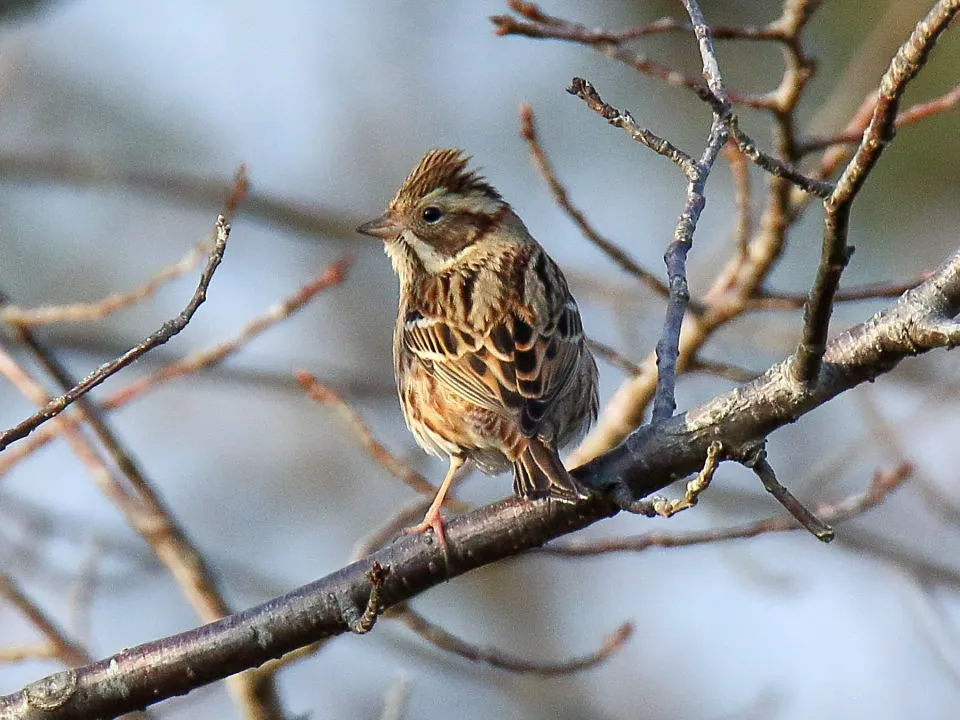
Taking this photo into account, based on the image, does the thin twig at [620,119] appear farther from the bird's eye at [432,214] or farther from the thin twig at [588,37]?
the bird's eye at [432,214]

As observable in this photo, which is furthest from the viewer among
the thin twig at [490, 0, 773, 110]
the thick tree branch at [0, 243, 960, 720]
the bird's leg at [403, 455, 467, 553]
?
the thin twig at [490, 0, 773, 110]

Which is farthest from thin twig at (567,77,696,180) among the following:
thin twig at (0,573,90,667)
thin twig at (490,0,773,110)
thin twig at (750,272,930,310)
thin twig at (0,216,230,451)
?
thin twig at (0,573,90,667)

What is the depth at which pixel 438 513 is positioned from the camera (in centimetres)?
446

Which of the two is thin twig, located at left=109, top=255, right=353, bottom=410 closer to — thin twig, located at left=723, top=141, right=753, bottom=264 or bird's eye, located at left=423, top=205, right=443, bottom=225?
bird's eye, located at left=423, top=205, right=443, bottom=225

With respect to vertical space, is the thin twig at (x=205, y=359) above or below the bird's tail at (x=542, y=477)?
above

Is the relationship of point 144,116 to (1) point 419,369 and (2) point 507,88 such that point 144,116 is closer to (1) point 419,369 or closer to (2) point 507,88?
(2) point 507,88

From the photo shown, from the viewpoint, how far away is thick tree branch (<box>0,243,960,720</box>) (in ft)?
12.6

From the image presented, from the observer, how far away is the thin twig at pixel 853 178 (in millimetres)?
2703

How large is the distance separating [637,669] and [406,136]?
18.2 ft

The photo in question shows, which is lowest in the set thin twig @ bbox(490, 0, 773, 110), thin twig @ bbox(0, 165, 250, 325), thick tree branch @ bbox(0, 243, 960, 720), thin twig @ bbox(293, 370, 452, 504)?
thick tree branch @ bbox(0, 243, 960, 720)

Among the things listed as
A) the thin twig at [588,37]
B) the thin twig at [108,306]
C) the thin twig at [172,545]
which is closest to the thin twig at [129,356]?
the thin twig at [108,306]

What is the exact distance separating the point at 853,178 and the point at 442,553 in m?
1.83

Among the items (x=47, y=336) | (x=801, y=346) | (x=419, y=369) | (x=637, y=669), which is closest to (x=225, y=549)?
(x=637, y=669)

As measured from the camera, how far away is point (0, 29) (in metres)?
7.35
